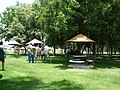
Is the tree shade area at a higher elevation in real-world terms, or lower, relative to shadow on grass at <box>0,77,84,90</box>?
higher

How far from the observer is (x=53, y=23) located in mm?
34469

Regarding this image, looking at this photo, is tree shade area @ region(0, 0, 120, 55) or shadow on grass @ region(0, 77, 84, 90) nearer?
shadow on grass @ region(0, 77, 84, 90)

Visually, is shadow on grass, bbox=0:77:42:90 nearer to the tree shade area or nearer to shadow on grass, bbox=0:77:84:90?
shadow on grass, bbox=0:77:84:90

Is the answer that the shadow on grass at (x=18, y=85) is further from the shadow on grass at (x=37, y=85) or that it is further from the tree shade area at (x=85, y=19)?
the tree shade area at (x=85, y=19)

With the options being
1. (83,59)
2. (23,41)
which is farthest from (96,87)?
(23,41)

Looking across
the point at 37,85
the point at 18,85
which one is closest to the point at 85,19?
the point at 37,85

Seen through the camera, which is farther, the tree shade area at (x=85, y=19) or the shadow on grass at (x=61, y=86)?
the tree shade area at (x=85, y=19)

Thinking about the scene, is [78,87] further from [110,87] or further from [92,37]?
[92,37]

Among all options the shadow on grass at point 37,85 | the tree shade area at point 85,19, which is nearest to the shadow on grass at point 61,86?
the shadow on grass at point 37,85

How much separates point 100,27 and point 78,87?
660 inches

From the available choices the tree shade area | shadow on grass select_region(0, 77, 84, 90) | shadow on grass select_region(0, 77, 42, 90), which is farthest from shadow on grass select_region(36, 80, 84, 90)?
the tree shade area

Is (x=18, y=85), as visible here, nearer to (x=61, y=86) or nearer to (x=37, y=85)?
(x=37, y=85)

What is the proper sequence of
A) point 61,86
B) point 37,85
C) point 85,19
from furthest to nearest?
point 85,19 < point 37,85 < point 61,86

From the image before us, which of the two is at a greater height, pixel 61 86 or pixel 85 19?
pixel 85 19
